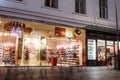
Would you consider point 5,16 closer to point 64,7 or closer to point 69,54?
point 64,7

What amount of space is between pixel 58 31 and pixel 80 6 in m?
3.58

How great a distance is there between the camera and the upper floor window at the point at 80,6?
22691mm

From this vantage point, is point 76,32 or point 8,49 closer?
point 8,49

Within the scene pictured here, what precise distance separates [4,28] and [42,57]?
3.97 metres

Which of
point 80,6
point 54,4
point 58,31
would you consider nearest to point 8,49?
point 58,31

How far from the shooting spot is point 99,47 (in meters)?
24.1

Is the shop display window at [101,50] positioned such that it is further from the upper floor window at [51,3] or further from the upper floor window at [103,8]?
the upper floor window at [51,3]

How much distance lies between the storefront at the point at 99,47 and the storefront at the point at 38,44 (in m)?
0.87

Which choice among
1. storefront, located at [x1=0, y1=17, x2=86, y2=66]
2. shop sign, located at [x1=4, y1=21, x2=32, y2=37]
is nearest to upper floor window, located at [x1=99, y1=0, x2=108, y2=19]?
storefront, located at [x1=0, y1=17, x2=86, y2=66]

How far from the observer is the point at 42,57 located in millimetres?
20250

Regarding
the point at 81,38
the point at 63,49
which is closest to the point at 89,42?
the point at 81,38

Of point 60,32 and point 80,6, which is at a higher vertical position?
point 80,6

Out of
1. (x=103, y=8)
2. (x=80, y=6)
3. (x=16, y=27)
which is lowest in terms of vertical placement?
(x=16, y=27)

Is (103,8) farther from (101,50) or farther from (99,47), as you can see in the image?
(101,50)
